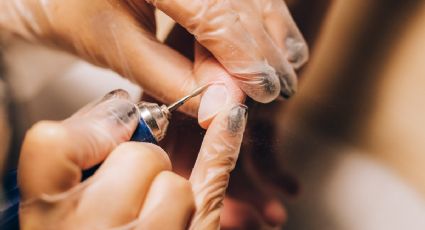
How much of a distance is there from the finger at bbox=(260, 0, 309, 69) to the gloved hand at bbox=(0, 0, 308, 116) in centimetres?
2

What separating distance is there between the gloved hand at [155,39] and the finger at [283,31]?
0.08 feet

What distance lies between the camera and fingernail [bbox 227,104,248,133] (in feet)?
1.97

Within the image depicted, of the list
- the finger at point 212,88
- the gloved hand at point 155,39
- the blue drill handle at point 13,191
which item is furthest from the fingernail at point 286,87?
the blue drill handle at point 13,191

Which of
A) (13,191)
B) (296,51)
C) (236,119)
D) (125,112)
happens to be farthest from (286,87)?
(13,191)

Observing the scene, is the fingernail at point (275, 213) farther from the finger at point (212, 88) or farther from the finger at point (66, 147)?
the finger at point (66, 147)

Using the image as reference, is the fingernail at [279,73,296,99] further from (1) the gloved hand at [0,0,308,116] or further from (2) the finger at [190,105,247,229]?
(2) the finger at [190,105,247,229]

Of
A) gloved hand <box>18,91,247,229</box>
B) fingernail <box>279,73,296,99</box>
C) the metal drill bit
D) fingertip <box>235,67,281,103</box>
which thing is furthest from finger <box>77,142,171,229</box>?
fingernail <box>279,73,296,99</box>

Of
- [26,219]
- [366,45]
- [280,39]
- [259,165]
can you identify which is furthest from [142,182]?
[366,45]

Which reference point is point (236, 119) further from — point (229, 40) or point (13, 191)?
point (13, 191)

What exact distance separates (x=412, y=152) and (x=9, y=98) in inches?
32.4

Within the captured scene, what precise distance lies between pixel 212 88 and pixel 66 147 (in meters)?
0.26

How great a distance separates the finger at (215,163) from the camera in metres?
0.60

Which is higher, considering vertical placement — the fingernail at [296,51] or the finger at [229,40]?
the finger at [229,40]

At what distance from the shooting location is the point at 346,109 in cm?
82
